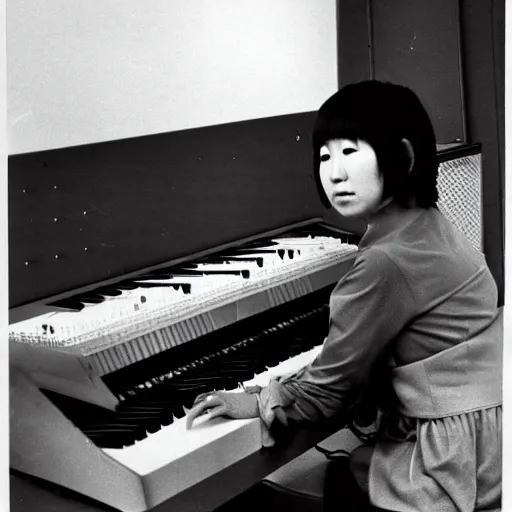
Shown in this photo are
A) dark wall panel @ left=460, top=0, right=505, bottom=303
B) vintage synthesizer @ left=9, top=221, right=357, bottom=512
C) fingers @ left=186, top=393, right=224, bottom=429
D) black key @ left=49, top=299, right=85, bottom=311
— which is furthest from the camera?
dark wall panel @ left=460, top=0, right=505, bottom=303

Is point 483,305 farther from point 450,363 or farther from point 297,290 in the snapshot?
point 297,290

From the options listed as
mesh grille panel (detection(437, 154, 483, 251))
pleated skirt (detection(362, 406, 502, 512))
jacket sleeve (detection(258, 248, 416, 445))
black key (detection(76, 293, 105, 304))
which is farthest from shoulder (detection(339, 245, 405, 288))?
black key (detection(76, 293, 105, 304))

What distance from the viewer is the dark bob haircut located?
165 centimetres

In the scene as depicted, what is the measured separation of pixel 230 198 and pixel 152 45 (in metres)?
0.47

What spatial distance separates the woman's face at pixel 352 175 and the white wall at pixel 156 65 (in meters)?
Answer: 0.38

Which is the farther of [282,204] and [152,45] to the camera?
[282,204]

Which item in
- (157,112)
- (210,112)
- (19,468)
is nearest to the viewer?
(19,468)

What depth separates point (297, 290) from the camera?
2018mm

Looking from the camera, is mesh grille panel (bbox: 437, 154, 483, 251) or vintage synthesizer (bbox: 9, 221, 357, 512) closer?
vintage synthesizer (bbox: 9, 221, 357, 512)

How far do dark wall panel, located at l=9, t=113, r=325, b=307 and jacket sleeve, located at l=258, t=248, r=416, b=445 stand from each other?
51 centimetres

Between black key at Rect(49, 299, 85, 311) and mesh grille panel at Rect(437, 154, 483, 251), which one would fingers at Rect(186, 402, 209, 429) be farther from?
mesh grille panel at Rect(437, 154, 483, 251)

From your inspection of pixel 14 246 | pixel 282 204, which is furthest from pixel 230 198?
pixel 14 246

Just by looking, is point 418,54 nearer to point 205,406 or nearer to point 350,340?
point 350,340

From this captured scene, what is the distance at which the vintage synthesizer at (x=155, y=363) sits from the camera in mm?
1469
